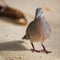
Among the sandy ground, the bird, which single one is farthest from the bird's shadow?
the bird

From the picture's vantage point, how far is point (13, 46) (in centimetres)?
604

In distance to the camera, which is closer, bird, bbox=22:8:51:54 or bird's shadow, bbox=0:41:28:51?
bird, bbox=22:8:51:54

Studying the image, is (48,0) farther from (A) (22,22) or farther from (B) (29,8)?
(A) (22,22)

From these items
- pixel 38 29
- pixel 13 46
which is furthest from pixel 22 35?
pixel 38 29

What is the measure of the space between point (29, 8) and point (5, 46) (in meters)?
2.95

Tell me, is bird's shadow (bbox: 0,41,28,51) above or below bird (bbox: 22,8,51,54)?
below

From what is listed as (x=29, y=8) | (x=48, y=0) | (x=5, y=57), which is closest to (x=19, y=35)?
(x=5, y=57)

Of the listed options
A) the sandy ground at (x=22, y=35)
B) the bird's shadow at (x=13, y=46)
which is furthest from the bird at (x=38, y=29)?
the bird's shadow at (x=13, y=46)

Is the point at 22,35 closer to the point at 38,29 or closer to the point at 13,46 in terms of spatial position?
the point at 13,46

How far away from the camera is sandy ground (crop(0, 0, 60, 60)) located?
5512mm

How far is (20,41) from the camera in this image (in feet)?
20.8

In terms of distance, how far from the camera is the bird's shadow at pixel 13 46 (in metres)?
5.84

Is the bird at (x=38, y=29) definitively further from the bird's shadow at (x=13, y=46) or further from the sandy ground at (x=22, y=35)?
the bird's shadow at (x=13, y=46)

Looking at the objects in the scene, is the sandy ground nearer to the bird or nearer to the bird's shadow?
the bird's shadow
